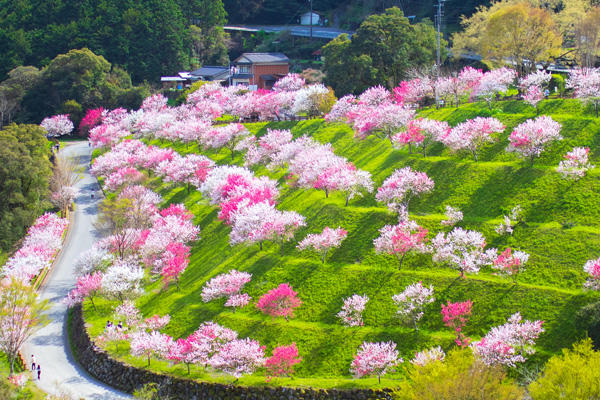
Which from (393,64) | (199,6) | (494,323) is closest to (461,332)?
(494,323)

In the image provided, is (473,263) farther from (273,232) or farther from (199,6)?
(199,6)

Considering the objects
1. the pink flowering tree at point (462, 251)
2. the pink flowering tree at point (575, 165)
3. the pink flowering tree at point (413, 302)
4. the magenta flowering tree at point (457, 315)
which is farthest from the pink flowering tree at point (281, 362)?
the pink flowering tree at point (575, 165)

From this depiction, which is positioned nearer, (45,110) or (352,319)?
(352,319)

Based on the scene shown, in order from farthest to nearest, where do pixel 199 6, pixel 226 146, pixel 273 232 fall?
pixel 199 6 < pixel 226 146 < pixel 273 232

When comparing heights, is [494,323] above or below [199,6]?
below

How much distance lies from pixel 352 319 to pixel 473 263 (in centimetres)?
778

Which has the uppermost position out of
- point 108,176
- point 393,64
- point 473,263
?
point 393,64

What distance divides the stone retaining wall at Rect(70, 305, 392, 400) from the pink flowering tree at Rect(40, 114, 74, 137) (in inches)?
2270

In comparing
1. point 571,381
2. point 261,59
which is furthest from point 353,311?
point 261,59

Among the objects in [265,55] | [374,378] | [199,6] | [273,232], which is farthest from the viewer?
[199,6]

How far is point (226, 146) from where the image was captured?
6831cm

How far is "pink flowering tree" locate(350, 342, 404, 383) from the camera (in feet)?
102

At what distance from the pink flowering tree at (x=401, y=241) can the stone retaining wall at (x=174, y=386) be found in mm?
10222

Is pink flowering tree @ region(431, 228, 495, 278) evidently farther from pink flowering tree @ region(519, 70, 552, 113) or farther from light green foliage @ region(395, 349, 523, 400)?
pink flowering tree @ region(519, 70, 552, 113)
